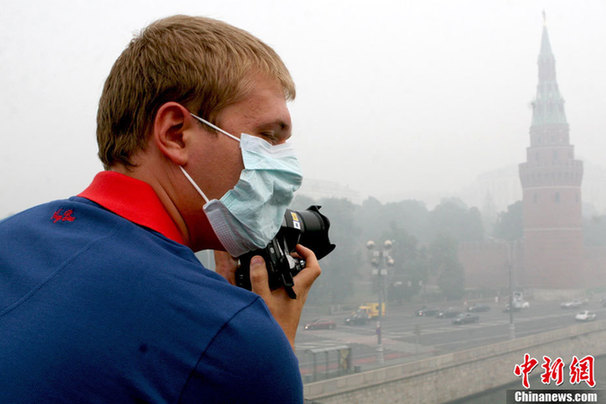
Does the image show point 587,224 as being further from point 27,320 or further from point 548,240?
point 27,320

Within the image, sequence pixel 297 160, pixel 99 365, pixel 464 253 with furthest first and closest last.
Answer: pixel 464 253
pixel 297 160
pixel 99 365

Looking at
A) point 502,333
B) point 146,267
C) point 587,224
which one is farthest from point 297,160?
point 587,224

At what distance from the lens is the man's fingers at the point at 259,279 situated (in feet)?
2.13

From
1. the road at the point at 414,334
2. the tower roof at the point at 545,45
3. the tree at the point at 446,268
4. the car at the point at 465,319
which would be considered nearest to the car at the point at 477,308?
the road at the point at 414,334

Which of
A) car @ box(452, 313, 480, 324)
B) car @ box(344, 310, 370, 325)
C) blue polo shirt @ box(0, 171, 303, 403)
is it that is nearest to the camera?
blue polo shirt @ box(0, 171, 303, 403)

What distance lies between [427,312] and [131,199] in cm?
2069

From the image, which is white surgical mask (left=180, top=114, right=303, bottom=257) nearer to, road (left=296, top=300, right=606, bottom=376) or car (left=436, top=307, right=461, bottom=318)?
road (left=296, top=300, right=606, bottom=376)

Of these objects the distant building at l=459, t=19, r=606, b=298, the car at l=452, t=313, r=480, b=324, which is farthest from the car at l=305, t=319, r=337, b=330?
the distant building at l=459, t=19, r=606, b=298

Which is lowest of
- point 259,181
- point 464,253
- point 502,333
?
point 502,333

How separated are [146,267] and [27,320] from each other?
10cm

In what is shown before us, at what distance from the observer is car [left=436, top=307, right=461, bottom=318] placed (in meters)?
19.7

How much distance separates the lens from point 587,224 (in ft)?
94.7

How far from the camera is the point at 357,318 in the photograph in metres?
17.1

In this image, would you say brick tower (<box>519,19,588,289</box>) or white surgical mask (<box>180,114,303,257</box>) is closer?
white surgical mask (<box>180,114,303,257</box>)
